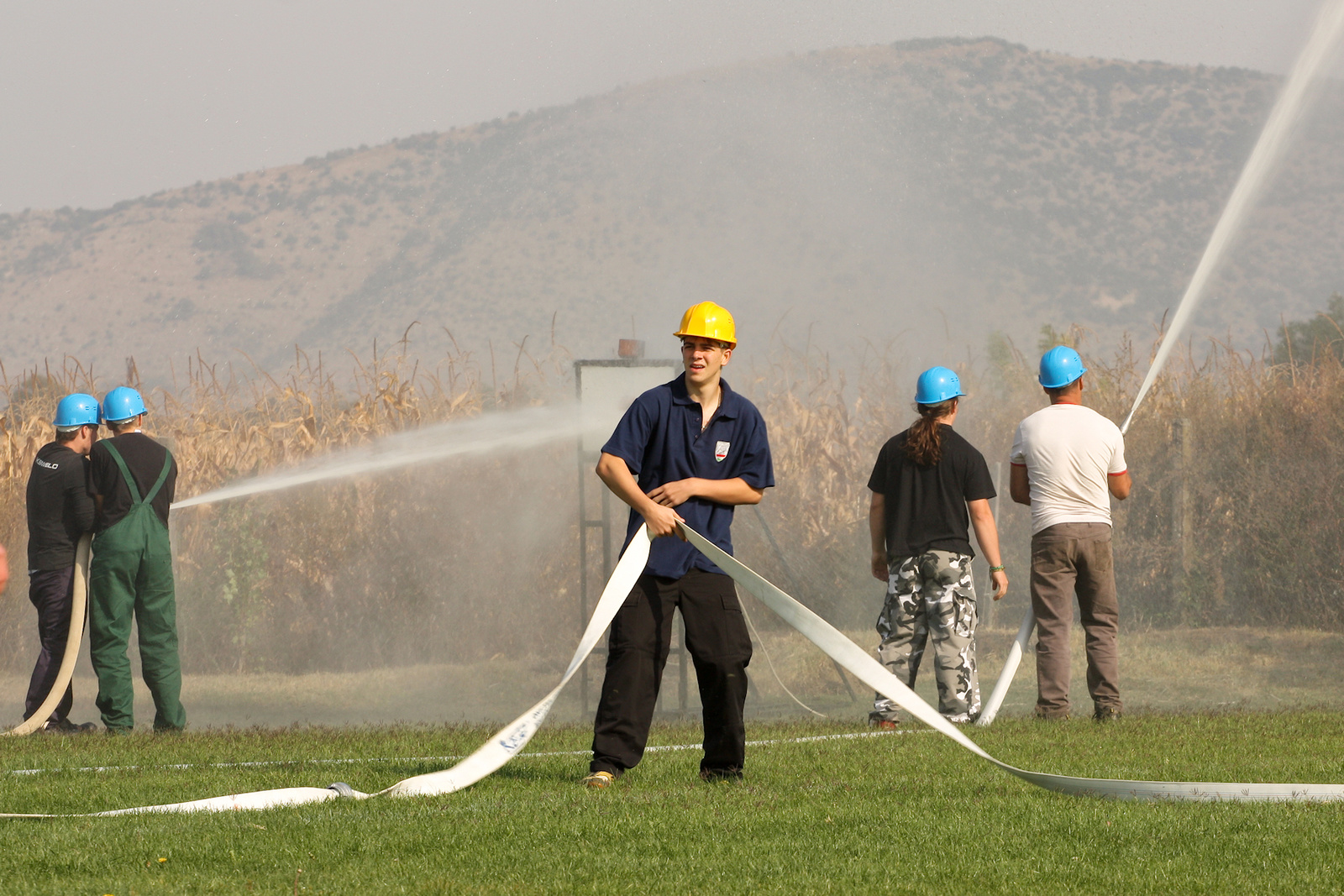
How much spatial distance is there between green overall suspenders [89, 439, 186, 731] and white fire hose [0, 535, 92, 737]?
0.56 feet

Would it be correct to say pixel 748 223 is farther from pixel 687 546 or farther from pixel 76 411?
pixel 687 546

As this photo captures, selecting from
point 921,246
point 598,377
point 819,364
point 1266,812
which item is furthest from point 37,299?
point 1266,812

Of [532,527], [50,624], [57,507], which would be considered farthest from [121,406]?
[532,527]

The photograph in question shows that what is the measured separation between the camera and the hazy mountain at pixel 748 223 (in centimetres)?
6341

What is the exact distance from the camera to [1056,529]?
25.7 feet

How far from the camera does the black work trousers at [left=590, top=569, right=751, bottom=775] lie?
18.0 feet

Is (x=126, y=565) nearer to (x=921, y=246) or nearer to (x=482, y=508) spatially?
(x=482, y=508)

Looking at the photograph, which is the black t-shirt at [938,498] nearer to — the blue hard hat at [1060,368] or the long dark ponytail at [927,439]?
the long dark ponytail at [927,439]

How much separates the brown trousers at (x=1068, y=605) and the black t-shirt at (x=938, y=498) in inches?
17.8

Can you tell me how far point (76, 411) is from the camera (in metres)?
9.22

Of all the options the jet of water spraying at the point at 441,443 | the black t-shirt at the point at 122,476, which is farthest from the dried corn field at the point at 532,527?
the black t-shirt at the point at 122,476

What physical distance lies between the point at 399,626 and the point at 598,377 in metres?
6.11

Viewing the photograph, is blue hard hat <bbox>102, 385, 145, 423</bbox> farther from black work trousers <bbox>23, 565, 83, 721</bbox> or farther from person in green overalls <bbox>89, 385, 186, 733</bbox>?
black work trousers <bbox>23, 565, 83, 721</bbox>

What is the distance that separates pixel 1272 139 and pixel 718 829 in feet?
22.6
